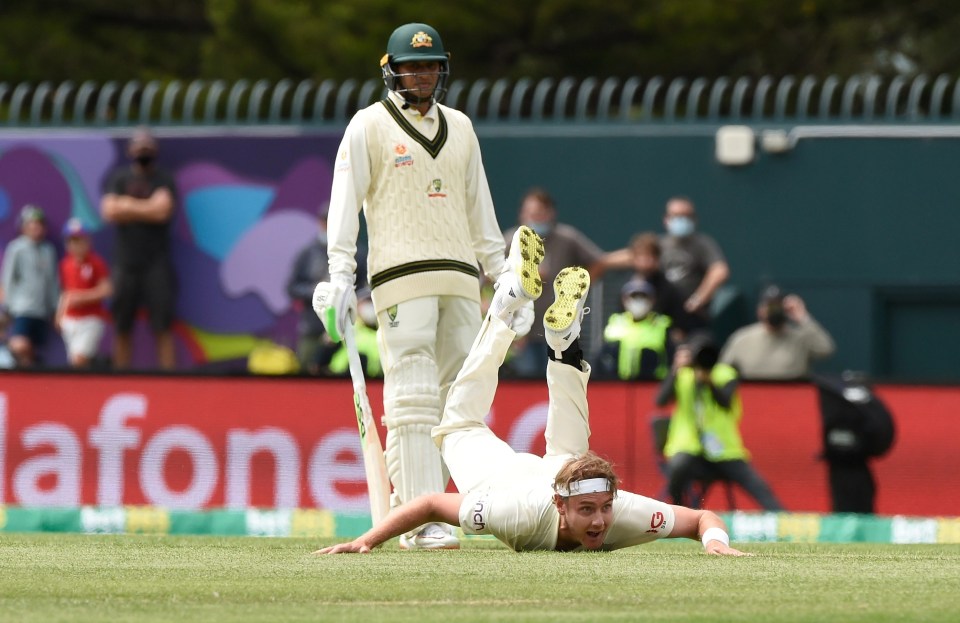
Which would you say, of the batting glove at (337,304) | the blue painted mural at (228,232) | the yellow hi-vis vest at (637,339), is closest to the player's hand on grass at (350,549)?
the batting glove at (337,304)

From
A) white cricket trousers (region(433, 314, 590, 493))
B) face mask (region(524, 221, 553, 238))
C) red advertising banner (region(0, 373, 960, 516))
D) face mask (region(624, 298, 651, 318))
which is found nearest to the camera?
white cricket trousers (region(433, 314, 590, 493))

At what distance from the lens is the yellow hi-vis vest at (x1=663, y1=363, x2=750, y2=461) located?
1236 centimetres

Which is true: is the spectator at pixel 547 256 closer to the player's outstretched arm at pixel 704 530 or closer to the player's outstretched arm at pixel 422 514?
the player's outstretched arm at pixel 704 530

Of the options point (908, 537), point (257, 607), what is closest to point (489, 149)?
point (908, 537)

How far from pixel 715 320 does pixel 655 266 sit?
157 cm

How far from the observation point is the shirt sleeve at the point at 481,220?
30.3 ft

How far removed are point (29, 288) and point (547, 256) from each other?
481cm

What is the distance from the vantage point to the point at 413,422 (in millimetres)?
8844

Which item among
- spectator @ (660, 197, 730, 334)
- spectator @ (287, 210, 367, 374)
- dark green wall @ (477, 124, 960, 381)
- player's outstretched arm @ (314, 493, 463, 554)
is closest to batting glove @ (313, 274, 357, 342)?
player's outstretched arm @ (314, 493, 463, 554)

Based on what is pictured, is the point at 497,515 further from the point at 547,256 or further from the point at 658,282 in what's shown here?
the point at 547,256

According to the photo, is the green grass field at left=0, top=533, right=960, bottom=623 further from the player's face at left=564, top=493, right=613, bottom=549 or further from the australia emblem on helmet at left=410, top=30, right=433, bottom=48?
the australia emblem on helmet at left=410, top=30, right=433, bottom=48

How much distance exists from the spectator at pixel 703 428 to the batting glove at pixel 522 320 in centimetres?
382

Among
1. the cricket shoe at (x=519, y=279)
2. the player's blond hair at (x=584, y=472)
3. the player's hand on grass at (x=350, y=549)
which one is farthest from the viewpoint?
the cricket shoe at (x=519, y=279)

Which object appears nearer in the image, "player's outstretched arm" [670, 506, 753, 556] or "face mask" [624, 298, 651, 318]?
"player's outstretched arm" [670, 506, 753, 556]
